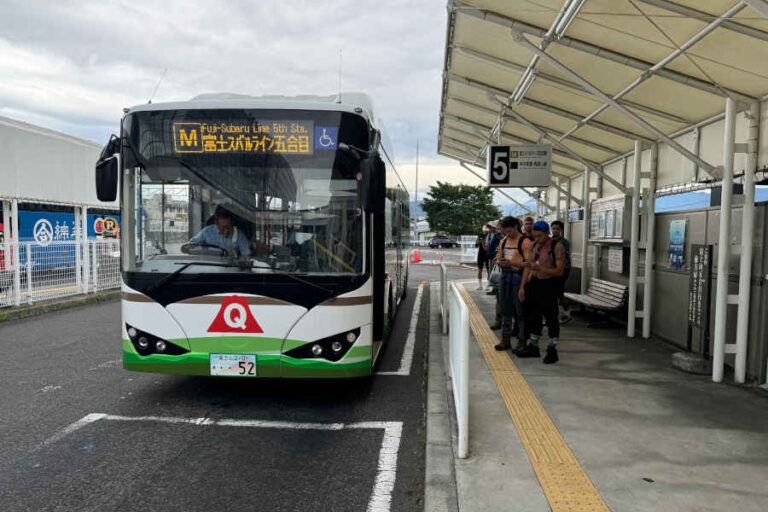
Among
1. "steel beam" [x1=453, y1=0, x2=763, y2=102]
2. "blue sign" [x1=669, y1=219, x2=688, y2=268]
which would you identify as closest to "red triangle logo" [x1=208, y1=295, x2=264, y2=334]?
"steel beam" [x1=453, y1=0, x2=763, y2=102]

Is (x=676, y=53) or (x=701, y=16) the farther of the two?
(x=676, y=53)

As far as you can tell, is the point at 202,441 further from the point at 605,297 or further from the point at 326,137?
the point at 605,297

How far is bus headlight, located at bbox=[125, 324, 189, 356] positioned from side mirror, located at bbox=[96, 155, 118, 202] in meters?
1.19

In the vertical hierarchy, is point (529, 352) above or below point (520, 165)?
Result: below

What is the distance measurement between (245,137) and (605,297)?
22.7ft

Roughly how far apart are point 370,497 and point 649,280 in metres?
6.00

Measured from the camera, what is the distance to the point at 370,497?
333cm

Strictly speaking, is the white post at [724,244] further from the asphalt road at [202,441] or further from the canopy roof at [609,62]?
the asphalt road at [202,441]

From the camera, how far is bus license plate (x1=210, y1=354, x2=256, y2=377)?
15.3 ft

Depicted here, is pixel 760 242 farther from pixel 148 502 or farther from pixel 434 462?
pixel 148 502

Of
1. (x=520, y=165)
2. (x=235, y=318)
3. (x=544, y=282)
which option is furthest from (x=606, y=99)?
(x=235, y=318)

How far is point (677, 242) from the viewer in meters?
7.20

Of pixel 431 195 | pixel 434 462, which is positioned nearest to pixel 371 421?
pixel 434 462

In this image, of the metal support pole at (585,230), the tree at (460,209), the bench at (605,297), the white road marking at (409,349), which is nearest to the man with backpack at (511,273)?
the white road marking at (409,349)
